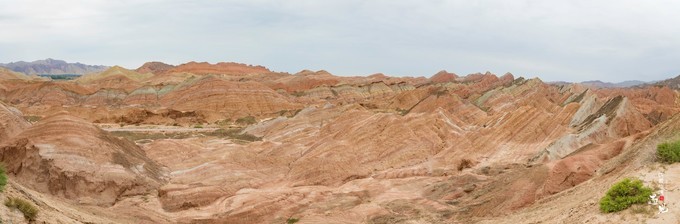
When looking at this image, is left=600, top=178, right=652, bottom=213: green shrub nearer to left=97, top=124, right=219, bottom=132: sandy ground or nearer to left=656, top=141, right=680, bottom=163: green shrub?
left=656, top=141, right=680, bottom=163: green shrub

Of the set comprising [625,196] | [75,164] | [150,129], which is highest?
[625,196]

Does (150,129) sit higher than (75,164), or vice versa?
(75,164)

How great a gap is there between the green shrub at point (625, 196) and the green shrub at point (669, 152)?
1.88 m

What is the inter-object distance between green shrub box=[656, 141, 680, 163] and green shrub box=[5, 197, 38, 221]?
56.3ft

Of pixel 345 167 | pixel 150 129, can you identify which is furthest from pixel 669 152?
pixel 150 129

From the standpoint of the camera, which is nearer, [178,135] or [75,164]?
[75,164]

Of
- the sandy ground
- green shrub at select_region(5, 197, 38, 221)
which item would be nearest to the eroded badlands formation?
green shrub at select_region(5, 197, 38, 221)

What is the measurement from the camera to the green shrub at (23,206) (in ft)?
47.6

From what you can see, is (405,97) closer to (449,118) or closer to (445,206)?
(449,118)

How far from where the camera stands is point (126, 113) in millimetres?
74938

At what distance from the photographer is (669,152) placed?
1593 centimetres

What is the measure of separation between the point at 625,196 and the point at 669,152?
8.55 ft

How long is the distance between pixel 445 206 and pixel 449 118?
2061 cm

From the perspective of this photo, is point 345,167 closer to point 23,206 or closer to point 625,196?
point 625,196
